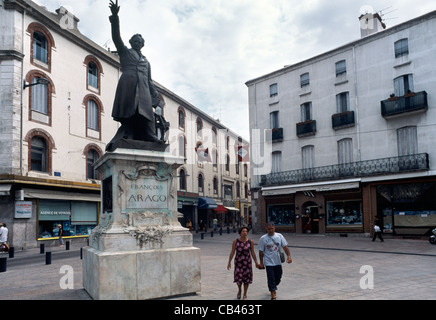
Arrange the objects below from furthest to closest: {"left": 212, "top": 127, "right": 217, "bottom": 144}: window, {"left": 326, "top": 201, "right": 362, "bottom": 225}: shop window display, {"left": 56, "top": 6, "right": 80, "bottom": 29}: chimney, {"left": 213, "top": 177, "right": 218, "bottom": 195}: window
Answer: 1. {"left": 212, "top": 127, "right": 217, "bottom": 144}: window
2. {"left": 213, "top": 177, "right": 218, "bottom": 195}: window
3. {"left": 56, "top": 6, "right": 80, "bottom": 29}: chimney
4. {"left": 326, "top": 201, "right": 362, "bottom": 225}: shop window display

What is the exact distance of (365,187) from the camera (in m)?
25.4

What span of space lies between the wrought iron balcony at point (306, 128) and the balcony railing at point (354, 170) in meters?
2.71

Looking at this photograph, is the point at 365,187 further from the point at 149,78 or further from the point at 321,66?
the point at 149,78

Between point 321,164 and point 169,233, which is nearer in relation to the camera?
point 169,233

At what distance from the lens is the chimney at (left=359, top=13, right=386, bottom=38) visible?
27906 mm

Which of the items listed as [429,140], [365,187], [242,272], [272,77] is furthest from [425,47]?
[242,272]

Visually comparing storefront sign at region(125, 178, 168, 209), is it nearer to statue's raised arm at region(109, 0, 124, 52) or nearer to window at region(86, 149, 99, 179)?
statue's raised arm at region(109, 0, 124, 52)

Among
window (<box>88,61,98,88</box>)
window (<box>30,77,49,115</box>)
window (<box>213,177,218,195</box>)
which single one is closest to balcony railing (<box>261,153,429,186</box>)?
window (<box>88,61,98,88</box>)

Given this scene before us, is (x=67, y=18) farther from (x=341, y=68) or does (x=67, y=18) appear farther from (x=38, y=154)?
(x=341, y=68)

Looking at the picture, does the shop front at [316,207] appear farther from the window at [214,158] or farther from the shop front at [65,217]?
the window at [214,158]

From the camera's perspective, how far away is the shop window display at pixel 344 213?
85.3ft

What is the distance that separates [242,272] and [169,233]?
1588 millimetres

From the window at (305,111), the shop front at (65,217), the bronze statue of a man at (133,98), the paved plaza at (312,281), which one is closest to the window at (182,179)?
the shop front at (65,217)

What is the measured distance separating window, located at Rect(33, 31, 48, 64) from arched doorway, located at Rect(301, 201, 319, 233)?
2043cm
